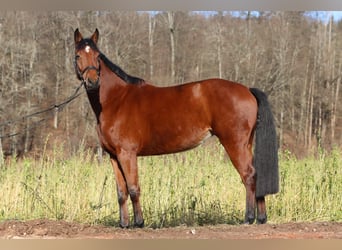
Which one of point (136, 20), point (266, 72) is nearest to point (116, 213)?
point (136, 20)

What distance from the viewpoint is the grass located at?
22.7ft

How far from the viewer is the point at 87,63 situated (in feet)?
17.1

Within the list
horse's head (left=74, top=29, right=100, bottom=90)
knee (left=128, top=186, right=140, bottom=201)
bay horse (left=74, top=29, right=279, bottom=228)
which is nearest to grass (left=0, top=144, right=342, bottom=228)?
knee (left=128, top=186, right=140, bottom=201)

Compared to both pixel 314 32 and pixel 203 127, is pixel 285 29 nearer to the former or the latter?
pixel 314 32

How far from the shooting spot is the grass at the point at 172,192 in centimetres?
693

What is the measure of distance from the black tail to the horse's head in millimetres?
1857

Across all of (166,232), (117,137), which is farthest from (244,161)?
(117,137)

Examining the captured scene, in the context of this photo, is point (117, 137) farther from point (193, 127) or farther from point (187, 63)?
point (187, 63)

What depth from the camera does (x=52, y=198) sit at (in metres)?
7.34

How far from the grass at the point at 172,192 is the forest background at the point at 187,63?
34.4 ft

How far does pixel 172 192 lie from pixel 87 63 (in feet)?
9.34

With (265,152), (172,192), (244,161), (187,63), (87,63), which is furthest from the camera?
(187,63)

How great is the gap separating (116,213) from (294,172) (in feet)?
10.1
